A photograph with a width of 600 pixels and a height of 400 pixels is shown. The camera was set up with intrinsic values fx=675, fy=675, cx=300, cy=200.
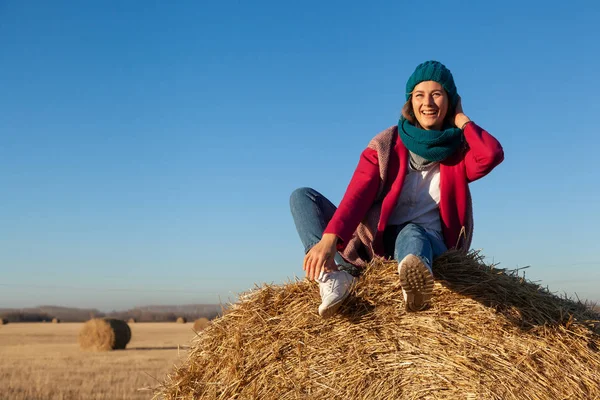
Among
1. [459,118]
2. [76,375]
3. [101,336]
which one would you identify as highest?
[459,118]

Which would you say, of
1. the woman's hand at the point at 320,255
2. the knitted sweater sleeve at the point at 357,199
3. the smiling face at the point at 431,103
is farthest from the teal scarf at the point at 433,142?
the woman's hand at the point at 320,255

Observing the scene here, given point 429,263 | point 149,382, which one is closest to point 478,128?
point 429,263

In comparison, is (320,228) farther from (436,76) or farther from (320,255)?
(436,76)

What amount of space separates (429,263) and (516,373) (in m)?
0.71

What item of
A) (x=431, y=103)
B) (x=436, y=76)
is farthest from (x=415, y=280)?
(x=436, y=76)

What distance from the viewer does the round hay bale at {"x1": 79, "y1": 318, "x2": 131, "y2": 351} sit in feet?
70.6

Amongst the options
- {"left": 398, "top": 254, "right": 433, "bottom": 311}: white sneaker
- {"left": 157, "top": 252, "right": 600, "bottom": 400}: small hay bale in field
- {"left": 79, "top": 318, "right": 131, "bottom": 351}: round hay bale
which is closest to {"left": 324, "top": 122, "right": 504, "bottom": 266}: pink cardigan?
{"left": 157, "top": 252, "right": 600, "bottom": 400}: small hay bale in field

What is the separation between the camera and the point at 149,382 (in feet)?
39.0

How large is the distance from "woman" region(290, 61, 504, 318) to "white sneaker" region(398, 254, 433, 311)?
1.01 feet

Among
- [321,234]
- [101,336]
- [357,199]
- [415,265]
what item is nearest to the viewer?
[415,265]

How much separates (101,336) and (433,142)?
19.7m

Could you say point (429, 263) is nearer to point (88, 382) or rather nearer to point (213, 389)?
point (213, 389)

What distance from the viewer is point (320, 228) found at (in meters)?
4.01

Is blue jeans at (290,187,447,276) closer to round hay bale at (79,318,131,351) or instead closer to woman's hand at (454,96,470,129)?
woman's hand at (454,96,470,129)
